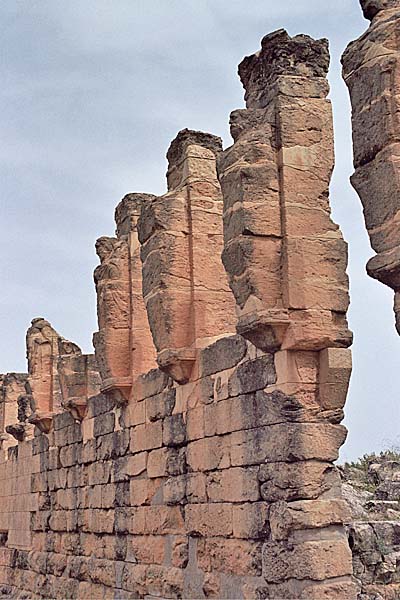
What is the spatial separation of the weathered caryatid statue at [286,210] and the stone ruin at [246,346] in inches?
0.5

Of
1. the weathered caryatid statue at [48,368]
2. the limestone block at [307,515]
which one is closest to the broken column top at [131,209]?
the weathered caryatid statue at [48,368]

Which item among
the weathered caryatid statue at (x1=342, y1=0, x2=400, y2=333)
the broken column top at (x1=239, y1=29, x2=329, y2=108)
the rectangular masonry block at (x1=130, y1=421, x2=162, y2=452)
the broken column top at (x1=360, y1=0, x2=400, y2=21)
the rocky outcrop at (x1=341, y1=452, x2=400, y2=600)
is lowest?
the rocky outcrop at (x1=341, y1=452, x2=400, y2=600)

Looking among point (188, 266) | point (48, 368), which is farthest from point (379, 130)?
point (48, 368)

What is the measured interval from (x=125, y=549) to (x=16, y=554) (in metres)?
5.10

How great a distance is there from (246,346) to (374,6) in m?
3.08

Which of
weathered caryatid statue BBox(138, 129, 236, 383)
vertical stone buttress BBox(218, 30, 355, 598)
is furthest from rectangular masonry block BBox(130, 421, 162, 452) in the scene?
vertical stone buttress BBox(218, 30, 355, 598)

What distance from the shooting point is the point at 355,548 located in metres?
11.8

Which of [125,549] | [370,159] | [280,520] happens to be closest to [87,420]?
[125,549]

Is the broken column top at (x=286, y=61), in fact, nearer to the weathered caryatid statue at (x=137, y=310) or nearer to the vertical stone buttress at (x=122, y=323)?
the weathered caryatid statue at (x=137, y=310)

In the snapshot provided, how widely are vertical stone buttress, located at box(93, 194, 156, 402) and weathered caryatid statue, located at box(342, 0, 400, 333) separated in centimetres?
537

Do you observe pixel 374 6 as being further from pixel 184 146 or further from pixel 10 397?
pixel 10 397

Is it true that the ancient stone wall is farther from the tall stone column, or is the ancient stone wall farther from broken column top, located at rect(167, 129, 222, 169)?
the tall stone column

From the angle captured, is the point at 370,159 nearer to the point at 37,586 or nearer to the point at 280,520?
the point at 280,520

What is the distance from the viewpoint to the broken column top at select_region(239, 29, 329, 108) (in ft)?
25.3
